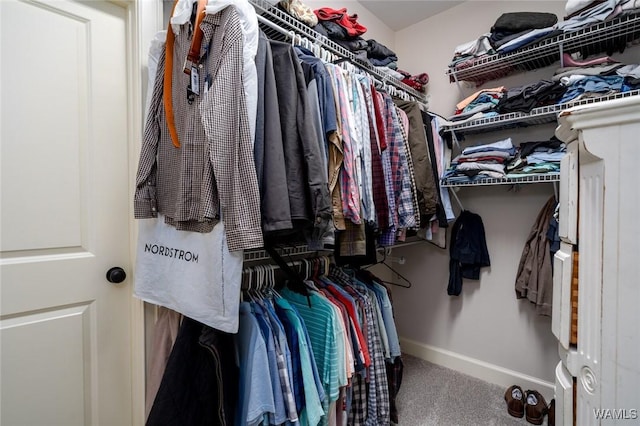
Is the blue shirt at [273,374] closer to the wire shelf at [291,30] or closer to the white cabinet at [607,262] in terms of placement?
the white cabinet at [607,262]

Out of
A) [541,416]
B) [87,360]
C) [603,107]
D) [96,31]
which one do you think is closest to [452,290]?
[541,416]

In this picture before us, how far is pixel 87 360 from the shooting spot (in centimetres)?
108

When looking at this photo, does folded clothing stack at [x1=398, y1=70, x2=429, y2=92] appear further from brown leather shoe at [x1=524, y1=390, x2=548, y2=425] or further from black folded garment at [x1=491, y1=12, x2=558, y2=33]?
brown leather shoe at [x1=524, y1=390, x2=548, y2=425]

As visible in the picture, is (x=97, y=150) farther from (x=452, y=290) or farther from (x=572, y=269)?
(x=452, y=290)

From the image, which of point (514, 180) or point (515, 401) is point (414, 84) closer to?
point (514, 180)

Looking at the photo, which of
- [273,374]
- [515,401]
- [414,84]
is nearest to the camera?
[273,374]

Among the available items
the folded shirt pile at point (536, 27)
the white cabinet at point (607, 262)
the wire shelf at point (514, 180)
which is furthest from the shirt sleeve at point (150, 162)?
the folded shirt pile at point (536, 27)

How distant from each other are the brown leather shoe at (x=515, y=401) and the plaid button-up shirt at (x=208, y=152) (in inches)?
72.6

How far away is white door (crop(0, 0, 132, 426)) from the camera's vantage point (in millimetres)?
941

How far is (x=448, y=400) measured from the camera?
1730mm

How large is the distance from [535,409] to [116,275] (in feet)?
7.29

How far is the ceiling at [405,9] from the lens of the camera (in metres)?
2.09

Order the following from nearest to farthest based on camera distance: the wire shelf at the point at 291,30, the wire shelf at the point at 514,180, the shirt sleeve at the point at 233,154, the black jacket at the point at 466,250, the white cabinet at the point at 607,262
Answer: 1. the white cabinet at the point at 607,262
2. the shirt sleeve at the point at 233,154
3. the wire shelf at the point at 291,30
4. the wire shelf at the point at 514,180
5. the black jacket at the point at 466,250

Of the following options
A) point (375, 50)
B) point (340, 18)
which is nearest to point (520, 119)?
point (375, 50)
